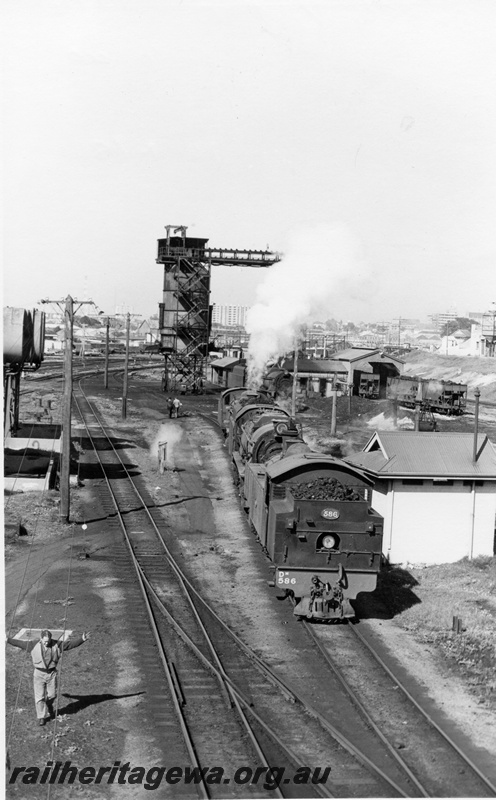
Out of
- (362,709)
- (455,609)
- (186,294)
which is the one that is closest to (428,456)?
(455,609)

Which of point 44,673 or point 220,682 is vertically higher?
point 44,673

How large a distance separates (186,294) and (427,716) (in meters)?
57.0

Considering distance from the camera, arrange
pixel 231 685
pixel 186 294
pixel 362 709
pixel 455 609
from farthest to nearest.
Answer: pixel 186 294 → pixel 455 609 → pixel 231 685 → pixel 362 709

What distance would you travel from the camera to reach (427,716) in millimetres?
13180

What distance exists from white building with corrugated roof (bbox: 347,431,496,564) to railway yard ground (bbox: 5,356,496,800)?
654mm

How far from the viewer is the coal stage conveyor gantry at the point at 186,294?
66500 millimetres

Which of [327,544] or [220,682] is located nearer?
[220,682]

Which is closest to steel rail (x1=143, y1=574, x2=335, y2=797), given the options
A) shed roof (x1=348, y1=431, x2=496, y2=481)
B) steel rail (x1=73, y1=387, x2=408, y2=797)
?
steel rail (x1=73, y1=387, x2=408, y2=797)

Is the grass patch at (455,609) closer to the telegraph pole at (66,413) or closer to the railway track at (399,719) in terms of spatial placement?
the railway track at (399,719)

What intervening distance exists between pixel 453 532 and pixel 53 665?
570 inches

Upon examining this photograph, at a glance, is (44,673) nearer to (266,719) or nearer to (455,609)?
(266,719)

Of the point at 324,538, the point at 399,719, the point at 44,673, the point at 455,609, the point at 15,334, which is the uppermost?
the point at 15,334

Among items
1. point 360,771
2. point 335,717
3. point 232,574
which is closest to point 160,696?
point 335,717

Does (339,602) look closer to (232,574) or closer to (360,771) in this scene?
(232,574)
